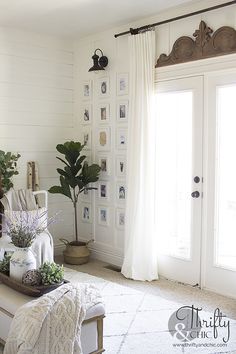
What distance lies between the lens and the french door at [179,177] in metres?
4.05

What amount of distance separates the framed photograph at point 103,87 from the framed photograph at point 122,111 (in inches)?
10.1

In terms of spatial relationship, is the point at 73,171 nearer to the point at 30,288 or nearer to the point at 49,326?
the point at 30,288

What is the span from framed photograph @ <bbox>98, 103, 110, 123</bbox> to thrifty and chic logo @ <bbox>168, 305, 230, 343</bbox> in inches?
94.2

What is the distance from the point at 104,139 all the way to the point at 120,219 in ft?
3.18

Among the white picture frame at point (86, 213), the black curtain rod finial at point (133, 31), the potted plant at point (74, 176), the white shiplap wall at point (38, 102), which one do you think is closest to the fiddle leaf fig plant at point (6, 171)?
the white shiplap wall at point (38, 102)

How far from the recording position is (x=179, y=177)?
167 inches

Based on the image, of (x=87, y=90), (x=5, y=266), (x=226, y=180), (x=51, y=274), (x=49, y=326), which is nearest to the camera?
(x=49, y=326)

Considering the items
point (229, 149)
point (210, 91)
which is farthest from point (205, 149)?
point (210, 91)

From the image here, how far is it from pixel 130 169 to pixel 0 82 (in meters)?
1.80

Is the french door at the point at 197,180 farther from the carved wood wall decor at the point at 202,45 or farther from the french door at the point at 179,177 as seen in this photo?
the carved wood wall decor at the point at 202,45

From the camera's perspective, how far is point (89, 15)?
14.2ft

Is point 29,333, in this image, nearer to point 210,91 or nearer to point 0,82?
point 210,91

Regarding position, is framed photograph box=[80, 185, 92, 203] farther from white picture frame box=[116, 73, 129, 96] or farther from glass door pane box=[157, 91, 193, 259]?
white picture frame box=[116, 73, 129, 96]

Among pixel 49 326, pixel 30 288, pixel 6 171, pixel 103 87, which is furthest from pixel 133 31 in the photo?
pixel 49 326
